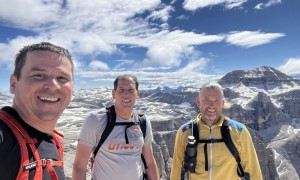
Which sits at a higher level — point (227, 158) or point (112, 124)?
point (112, 124)

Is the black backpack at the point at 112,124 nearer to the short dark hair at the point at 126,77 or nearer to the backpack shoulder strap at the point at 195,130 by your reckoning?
the short dark hair at the point at 126,77

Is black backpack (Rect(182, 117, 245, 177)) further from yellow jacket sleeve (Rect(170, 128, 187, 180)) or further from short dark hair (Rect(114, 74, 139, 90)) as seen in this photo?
short dark hair (Rect(114, 74, 139, 90))

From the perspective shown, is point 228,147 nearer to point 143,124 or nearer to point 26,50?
point 143,124

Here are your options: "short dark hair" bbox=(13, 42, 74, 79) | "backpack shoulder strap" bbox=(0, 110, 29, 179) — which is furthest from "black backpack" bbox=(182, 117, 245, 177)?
"backpack shoulder strap" bbox=(0, 110, 29, 179)

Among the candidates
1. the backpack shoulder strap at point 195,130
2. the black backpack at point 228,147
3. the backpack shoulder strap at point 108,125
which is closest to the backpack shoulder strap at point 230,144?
the black backpack at point 228,147

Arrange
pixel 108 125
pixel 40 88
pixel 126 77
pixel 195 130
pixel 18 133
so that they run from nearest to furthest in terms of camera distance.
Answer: pixel 18 133
pixel 40 88
pixel 108 125
pixel 126 77
pixel 195 130

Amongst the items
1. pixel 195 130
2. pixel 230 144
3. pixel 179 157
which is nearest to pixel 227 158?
pixel 230 144

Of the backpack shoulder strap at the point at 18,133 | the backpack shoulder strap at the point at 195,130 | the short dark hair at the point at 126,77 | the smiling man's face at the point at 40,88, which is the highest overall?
the short dark hair at the point at 126,77

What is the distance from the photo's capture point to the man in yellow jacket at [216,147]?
29.9 ft

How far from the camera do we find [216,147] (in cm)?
920

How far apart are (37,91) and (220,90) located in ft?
21.3

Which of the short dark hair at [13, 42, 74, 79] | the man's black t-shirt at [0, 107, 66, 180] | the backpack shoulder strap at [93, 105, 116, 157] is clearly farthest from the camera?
the backpack shoulder strap at [93, 105, 116, 157]

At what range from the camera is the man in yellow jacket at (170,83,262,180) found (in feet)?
29.9

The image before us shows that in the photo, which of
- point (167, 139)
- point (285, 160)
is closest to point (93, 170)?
point (167, 139)
